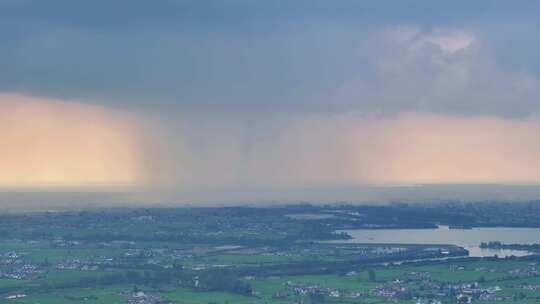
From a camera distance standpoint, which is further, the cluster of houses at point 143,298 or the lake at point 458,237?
the lake at point 458,237

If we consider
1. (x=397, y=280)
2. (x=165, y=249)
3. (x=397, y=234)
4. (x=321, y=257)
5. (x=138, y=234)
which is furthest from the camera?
(x=397, y=234)

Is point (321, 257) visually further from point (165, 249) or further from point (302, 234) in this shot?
point (302, 234)

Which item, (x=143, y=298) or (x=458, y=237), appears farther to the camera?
(x=458, y=237)

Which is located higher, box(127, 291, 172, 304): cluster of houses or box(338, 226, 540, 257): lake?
box(338, 226, 540, 257): lake

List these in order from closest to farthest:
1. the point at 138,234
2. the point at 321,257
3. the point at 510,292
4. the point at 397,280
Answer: the point at 510,292 < the point at 397,280 < the point at 321,257 < the point at 138,234

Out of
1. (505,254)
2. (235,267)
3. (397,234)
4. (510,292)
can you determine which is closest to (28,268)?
(235,267)

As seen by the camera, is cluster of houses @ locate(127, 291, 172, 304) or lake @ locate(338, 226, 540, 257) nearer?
cluster of houses @ locate(127, 291, 172, 304)

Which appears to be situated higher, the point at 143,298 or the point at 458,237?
the point at 458,237

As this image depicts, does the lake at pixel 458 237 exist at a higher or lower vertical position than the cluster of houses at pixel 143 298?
higher
